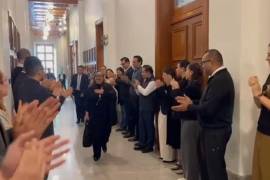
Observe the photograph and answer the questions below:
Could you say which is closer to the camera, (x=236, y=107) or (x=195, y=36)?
(x=236, y=107)

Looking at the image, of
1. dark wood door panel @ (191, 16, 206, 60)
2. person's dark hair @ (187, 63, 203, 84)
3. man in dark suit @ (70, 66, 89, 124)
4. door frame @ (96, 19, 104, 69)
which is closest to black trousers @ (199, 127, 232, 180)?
person's dark hair @ (187, 63, 203, 84)

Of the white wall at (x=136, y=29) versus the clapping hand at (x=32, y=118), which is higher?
the white wall at (x=136, y=29)

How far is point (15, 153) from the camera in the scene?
115 centimetres

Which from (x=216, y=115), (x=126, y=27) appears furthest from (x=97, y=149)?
(x=126, y=27)

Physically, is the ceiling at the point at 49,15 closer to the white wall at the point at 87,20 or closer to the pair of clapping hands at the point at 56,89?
the white wall at the point at 87,20

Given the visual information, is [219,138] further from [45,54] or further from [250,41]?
[45,54]

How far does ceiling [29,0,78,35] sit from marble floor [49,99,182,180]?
400 inches

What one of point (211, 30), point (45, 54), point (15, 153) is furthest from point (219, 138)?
point (45, 54)

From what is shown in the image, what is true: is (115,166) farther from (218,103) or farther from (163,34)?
(163,34)

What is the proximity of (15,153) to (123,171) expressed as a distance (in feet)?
11.9

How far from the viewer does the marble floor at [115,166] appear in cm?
446

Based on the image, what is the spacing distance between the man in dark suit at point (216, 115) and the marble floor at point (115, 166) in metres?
1.10

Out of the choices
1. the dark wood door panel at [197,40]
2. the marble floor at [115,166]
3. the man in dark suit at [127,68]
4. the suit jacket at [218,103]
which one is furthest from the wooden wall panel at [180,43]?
the suit jacket at [218,103]

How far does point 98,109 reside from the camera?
5.21 meters
